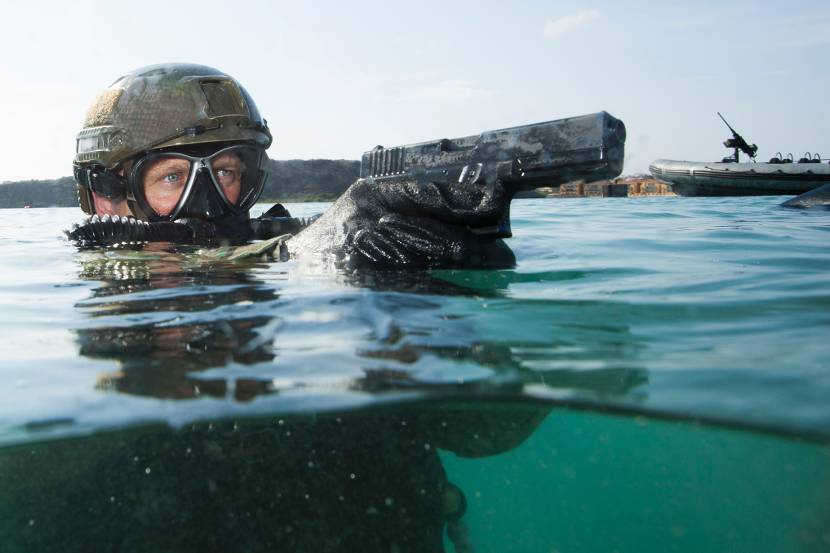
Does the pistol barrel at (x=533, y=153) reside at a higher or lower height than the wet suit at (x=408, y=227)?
higher

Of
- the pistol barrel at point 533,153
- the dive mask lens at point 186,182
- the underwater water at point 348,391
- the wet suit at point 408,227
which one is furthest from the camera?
the dive mask lens at point 186,182

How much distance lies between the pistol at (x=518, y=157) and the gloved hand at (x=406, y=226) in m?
0.07

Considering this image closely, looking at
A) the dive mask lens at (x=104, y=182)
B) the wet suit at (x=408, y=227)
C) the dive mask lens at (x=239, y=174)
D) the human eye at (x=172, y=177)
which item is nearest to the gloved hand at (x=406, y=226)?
the wet suit at (x=408, y=227)

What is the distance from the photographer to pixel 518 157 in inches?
122

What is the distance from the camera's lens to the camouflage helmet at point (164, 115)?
17.1 feet

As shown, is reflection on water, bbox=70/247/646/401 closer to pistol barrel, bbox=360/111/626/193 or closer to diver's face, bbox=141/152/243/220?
pistol barrel, bbox=360/111/626/193

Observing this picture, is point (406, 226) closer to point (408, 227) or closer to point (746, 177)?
point (408, 227)

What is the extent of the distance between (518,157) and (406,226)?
73 cm

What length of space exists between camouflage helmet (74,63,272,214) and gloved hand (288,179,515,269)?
→ 2073 millimetres

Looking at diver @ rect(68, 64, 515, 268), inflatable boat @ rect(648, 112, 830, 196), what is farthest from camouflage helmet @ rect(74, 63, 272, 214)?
inflatable boat @ rect(648, 112, 830, 196)

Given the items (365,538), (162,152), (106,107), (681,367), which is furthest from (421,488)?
(106,107)

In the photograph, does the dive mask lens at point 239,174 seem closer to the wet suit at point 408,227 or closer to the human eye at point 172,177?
the human eye at point 172,177

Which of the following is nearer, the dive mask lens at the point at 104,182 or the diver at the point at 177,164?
the diver at the point at 177,164

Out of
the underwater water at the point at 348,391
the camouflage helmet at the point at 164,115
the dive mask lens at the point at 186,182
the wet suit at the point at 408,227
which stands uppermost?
the camouflage helmet at the point at 164,115
